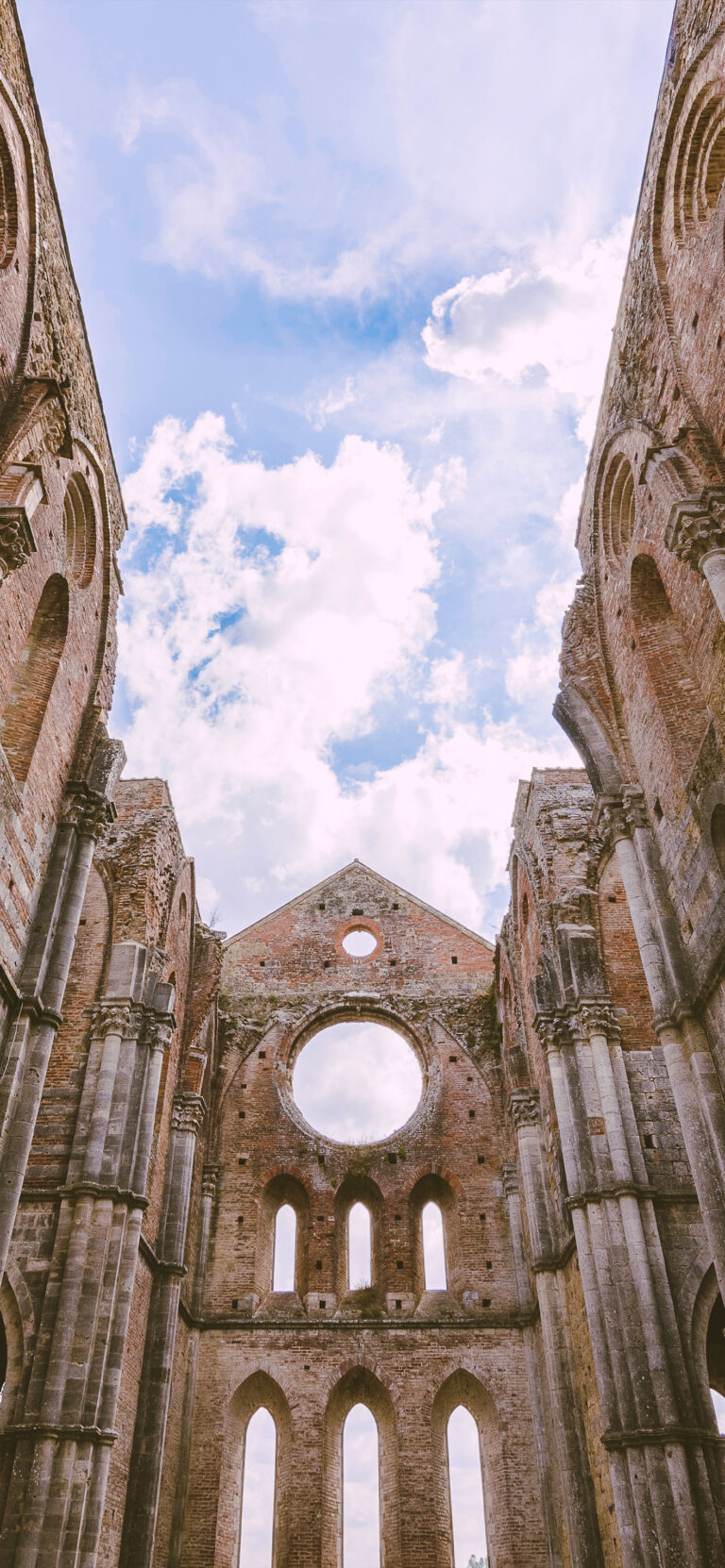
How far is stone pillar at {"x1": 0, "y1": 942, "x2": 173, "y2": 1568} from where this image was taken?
10297 mm

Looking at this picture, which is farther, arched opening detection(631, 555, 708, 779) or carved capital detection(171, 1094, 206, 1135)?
carved capital detection(171, 1094, 206, 1135)

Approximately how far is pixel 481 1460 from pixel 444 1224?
11.1 feet

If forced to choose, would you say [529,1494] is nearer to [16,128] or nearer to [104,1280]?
[104,1280]

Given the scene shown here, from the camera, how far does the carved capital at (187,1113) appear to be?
1614 cm

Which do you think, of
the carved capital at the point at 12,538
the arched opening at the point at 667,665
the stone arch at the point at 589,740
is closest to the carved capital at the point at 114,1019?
the stone arch at the point at 589,740

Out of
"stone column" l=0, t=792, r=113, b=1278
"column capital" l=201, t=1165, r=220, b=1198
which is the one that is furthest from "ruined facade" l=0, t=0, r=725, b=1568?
"column capital" l=201, t=1165, r=220, b=1198

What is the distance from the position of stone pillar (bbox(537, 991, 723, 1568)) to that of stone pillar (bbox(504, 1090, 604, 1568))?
2.09 m

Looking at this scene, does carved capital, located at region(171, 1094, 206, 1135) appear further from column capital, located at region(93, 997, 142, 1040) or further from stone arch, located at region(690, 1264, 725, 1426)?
stone arch, located at region(690, 1264, 725, 1426)


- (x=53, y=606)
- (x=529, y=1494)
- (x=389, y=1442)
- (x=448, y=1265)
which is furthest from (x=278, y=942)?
(x=53, y=606)

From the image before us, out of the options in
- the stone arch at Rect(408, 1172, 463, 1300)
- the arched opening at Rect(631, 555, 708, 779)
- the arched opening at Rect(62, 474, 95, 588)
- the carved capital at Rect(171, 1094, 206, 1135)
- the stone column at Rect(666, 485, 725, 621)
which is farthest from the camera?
the stone arch at Rect(408, 1172, 463, 1300)

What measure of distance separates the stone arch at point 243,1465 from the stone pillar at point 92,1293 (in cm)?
500

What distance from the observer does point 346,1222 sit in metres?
17.9

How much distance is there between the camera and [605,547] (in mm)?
11523

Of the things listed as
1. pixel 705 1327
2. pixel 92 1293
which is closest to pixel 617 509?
pixel 705 1327
